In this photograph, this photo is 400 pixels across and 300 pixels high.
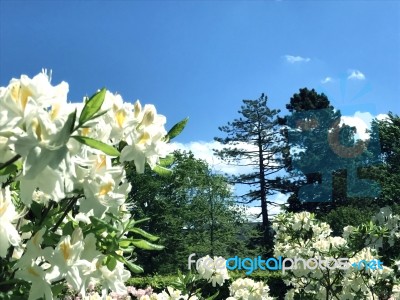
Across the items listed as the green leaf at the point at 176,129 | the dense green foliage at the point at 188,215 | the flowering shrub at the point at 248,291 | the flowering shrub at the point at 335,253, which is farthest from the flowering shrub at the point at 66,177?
the dense green foliage at the point at 188,215

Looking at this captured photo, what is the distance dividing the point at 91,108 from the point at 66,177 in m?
0.17

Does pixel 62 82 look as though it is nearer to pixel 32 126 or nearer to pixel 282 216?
pixel 32 126

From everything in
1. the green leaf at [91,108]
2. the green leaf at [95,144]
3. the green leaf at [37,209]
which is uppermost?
the green leaf at [91,108]

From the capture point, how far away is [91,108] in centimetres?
104

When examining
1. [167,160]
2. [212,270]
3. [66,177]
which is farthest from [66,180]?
[212,270]

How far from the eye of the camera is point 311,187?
104 feet

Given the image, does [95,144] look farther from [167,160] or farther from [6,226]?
[167,160]

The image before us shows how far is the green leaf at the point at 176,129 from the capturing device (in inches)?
62.3

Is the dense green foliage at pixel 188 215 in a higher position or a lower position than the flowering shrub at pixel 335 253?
higher

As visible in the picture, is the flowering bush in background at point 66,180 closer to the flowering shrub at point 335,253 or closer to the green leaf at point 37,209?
the green leaf at point 37,209

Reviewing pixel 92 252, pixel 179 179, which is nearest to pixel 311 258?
pixel 92 252

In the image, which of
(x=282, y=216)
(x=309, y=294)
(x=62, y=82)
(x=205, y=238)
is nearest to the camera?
(x=62, y=82)

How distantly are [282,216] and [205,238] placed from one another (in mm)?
18217

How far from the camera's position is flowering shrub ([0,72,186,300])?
1.04m
